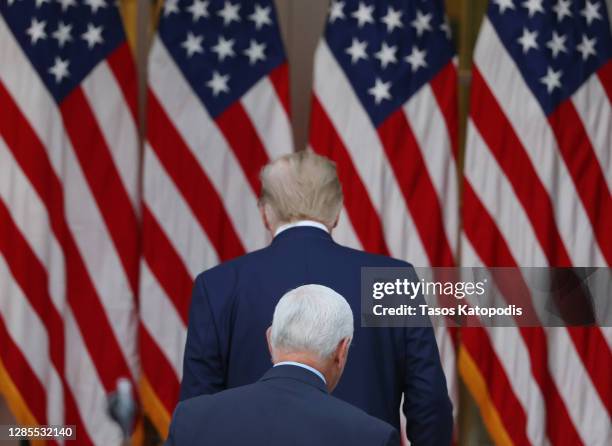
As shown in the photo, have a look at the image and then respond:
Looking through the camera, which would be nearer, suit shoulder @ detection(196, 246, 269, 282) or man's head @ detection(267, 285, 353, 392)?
man's head @ detection(267, 285, 353, 392)

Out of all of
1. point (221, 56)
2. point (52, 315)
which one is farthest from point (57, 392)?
point (221, 56)

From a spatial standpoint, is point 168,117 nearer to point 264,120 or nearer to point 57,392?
point 264,120

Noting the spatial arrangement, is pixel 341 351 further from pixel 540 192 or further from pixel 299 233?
pixel 540 192

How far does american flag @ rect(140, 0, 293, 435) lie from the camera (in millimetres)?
4793

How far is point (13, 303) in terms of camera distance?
4668 millimetres

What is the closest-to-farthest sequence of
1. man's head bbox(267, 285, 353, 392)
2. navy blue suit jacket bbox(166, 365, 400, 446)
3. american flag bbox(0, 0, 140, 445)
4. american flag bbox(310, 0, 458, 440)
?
1. navy blue suit jacket bbox(166, 365, 400, 446)
2. man's head bbox(267, 285, 353, 392)
3. american flag bbox(0, 0, 140, 445)
4. american flag bbox(310, 0, 458, 440)

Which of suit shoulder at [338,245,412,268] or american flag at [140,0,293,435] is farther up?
american flag at [140,0,293,435]

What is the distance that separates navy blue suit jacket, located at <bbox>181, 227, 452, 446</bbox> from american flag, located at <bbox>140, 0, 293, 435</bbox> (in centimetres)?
179

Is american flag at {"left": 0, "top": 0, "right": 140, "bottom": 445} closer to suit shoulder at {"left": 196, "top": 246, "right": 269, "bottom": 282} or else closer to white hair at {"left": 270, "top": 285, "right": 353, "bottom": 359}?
suit shoulder at {"left": 196, "top": 246, "right": 269, "bottom": 282}

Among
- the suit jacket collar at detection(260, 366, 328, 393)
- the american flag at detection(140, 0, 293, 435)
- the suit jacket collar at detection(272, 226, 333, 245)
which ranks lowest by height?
the suit jacket collar at detection(260, 366, 328, 393)

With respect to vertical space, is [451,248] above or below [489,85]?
below

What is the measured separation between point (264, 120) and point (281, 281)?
6.45 feet

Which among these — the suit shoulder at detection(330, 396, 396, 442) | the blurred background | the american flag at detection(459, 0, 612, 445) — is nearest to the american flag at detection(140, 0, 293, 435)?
the blurred background

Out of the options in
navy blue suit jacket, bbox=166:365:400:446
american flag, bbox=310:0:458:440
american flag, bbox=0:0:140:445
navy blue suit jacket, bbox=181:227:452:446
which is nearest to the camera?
navy blue suit jacket, bbox=166:365:400:446
